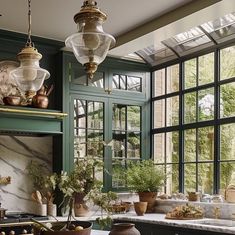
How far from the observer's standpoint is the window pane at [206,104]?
5514 millimetres

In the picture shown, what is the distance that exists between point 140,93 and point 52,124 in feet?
4.88

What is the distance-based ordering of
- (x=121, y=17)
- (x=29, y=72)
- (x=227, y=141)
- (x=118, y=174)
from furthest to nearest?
(x=118, y=174), (x=227, y=141), (x=121, y=17), (x=29, y=72)

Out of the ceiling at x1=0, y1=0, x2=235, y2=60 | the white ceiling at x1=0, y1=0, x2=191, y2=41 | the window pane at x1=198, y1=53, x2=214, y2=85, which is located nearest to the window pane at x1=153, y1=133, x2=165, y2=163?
the window pane at x1=198, y1=53, x2=214, y2=85

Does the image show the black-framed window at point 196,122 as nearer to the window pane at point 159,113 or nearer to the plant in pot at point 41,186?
the window pane at point 159,113

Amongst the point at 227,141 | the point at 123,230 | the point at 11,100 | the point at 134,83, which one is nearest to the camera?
the point at 123,230

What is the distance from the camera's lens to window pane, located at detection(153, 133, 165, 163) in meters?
6.24

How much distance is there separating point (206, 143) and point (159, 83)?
129 cm

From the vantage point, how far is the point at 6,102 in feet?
17.0

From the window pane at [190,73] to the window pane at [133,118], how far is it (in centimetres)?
80

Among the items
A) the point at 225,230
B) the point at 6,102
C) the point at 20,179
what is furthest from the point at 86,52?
the point at 20,179

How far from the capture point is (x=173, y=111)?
6.12m

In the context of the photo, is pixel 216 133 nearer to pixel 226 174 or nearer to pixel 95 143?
pixel 226 174

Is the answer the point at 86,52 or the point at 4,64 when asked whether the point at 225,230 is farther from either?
the point at 4,64

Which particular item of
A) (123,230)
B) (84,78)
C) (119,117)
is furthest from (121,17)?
(123,230)
